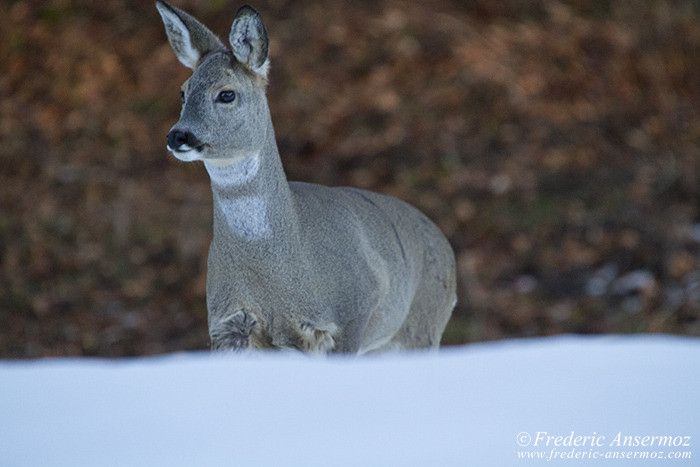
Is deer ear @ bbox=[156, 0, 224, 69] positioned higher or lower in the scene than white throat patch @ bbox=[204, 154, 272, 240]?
higher

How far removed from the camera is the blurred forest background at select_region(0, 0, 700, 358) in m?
9.72

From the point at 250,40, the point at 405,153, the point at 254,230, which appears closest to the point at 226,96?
the point at 250,40

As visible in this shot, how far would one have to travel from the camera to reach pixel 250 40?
4293 millimetres

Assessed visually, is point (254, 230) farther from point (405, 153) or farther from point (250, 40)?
point (405, 153)

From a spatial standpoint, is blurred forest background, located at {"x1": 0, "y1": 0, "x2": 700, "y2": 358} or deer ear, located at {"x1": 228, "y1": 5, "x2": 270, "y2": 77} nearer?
deer ear, located at {"x1": 228, "y1": 5, "x2": 270, "y2": 77}

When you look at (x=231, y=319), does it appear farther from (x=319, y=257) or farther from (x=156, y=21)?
(x=156, y=21)

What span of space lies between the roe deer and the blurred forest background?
16.7ft

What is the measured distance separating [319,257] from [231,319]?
464 mm

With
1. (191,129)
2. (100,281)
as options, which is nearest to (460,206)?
(100,281)

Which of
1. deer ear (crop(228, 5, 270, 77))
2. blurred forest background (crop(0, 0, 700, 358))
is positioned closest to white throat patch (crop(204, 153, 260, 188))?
deer ear (crop(228, 5, 270, 77))

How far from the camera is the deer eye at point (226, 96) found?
4160 mm

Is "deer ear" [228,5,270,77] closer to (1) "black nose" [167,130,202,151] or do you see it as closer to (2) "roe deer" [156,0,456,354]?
(2) "roe deer" [156,0,456,354]

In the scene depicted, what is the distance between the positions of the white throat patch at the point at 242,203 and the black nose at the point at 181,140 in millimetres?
232

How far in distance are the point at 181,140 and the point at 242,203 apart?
44 centimetres
